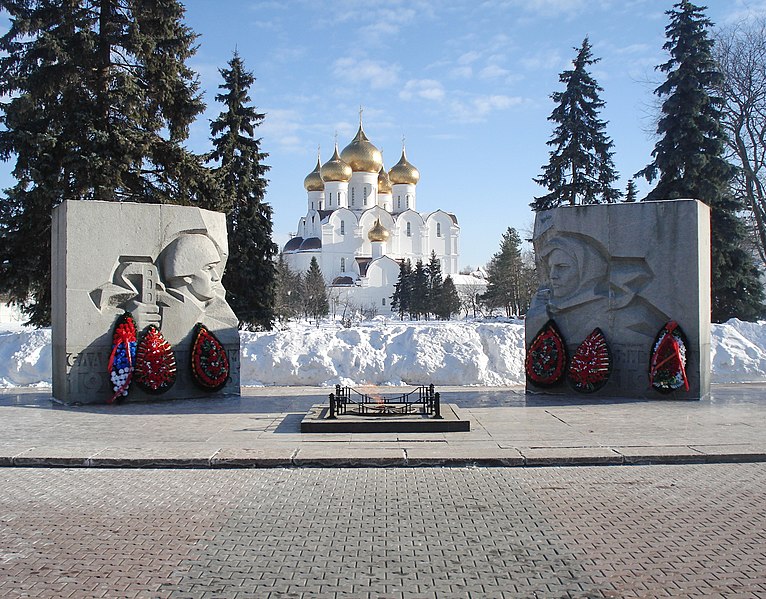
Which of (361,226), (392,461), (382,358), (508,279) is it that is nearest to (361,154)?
(361,226)

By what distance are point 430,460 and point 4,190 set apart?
17.5 m

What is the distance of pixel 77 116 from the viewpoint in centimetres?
1975

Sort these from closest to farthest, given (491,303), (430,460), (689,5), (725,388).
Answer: (430,460) < (725,388) < (689,5) < (491,303)

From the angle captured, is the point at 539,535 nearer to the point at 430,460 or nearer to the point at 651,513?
the point at 651,513

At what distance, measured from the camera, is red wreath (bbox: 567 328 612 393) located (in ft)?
43.4

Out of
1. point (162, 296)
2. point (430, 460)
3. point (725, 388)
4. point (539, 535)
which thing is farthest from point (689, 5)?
point (539, 535)

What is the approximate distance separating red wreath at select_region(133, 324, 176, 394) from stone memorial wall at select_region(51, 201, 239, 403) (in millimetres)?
252

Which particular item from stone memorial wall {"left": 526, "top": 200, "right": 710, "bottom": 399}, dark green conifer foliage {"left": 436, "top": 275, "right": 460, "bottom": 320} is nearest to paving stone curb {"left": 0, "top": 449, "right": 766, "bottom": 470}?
stone memorial wall {"left": 526, "top": 200, "right": 710, "bottom": 399}

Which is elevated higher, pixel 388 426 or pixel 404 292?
pixel 404 292

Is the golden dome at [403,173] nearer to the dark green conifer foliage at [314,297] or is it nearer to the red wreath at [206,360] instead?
the dark green conifer foliage at [314,297]

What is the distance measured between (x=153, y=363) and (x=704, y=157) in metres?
22.0

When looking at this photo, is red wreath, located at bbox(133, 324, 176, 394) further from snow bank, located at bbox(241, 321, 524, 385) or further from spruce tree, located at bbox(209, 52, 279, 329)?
spruce tree, located at bbox(209, 52, 279, 329)

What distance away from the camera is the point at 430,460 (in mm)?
8320

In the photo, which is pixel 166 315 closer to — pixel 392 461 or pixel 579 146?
pixel 392 461
